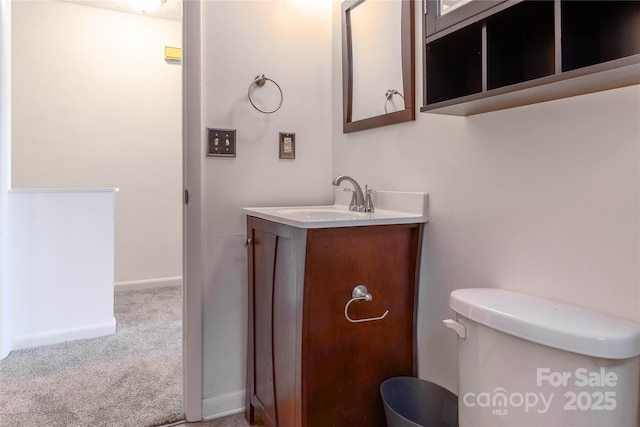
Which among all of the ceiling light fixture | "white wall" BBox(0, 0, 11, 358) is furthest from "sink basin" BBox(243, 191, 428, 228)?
the ceiling light fixture

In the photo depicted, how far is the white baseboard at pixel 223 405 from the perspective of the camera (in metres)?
1.70

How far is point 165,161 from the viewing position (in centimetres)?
372

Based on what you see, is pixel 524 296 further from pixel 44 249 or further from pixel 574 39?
pixel 44 249

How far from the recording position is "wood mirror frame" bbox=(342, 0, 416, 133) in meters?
1.49

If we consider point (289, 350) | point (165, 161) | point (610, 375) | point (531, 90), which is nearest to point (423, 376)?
point (289, 350)

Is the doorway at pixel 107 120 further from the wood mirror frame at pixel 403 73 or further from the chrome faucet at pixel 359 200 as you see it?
the chrome faucet at pixel 359 200

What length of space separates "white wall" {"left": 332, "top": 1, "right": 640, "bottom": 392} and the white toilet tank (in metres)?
0.10

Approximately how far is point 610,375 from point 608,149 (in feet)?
1.57

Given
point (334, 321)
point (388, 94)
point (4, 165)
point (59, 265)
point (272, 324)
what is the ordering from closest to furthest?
point (334, 321), point (272, 324), point (388, 94), point (4, 165), point (59, 265)

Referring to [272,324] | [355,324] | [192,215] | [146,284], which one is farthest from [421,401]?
[146,284]

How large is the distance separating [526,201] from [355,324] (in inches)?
24.5

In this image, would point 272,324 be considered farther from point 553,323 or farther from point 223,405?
point 553,323

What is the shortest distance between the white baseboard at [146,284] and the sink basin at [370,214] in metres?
2.35

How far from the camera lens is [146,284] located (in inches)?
144
